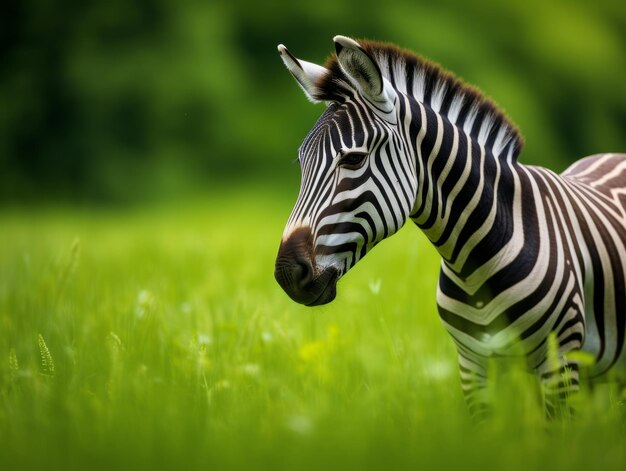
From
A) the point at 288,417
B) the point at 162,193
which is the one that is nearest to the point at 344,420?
the point at 288,417

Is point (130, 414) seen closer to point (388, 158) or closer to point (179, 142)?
point (388, 158)

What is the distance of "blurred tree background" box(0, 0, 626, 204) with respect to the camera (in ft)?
56.1

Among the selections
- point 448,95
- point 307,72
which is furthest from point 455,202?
point 307,72

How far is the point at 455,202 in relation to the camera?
10.3 feet

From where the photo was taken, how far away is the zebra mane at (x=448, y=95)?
3.23m

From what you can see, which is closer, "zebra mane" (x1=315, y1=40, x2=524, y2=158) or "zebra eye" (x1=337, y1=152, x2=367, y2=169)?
"zebra eye" (x1=337, y1=152, x2=367, y2=169)

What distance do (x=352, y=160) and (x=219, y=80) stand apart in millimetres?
15536

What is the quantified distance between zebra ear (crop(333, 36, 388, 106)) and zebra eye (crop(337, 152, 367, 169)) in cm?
24

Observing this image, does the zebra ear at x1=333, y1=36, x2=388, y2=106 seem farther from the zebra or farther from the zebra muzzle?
the zebra muzzle

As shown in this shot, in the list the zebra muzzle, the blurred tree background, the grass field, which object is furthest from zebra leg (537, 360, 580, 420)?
the blurred tree background

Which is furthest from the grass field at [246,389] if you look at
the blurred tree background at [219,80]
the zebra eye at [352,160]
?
the blurred tree background at [219,80]

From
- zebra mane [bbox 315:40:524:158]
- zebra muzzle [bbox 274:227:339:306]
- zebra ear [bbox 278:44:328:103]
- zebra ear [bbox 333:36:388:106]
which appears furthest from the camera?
zebra mane [bbox 315:40:524:158]

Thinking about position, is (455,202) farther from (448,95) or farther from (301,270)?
(301,270)

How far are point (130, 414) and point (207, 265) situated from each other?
16.0 ft
